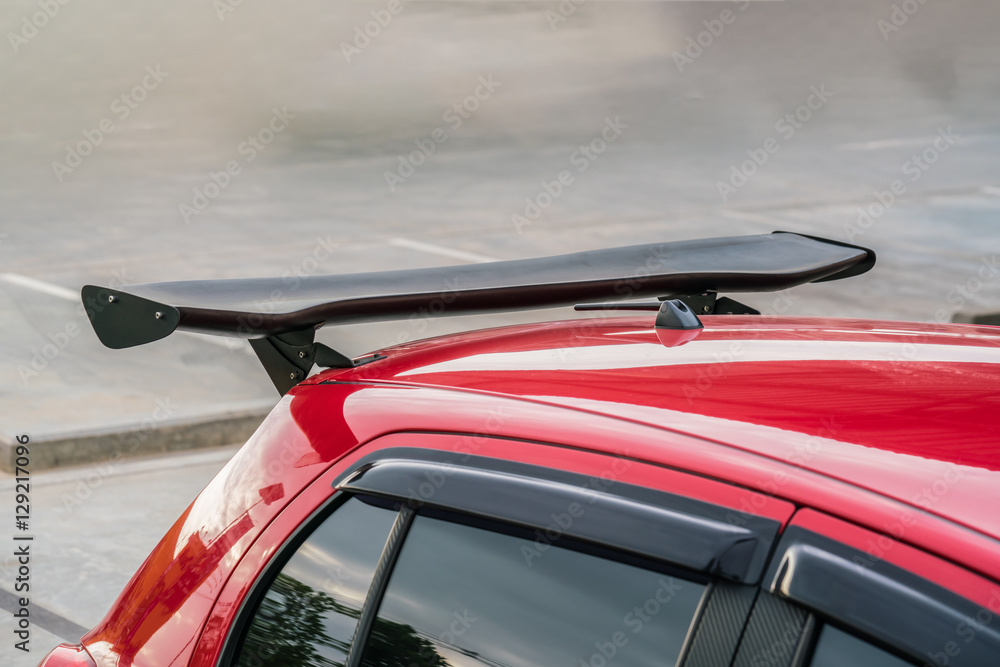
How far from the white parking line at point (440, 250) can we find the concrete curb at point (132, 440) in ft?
14.8

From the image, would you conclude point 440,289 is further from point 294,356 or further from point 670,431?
point 670,431

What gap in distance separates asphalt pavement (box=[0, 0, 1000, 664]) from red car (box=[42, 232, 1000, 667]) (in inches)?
125

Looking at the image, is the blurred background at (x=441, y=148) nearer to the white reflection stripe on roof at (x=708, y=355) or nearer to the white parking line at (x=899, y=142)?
the white parking line at (x=899, y=142)

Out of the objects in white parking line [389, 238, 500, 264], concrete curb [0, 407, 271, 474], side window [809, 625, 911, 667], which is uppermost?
white parking line [389, 238, 500, 264]

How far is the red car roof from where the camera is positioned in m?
1.34

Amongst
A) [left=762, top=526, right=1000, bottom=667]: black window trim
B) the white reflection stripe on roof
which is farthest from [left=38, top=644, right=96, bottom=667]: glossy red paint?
[left=762, top=526, right=1000, bottom=667]: black window trim

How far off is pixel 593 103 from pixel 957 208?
8356 millimetres

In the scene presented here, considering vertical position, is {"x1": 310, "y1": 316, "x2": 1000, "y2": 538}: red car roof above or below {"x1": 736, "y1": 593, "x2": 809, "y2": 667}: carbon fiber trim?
above

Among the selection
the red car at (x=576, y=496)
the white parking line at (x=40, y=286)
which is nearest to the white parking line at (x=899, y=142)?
the white parking line at (x=40, y=286)

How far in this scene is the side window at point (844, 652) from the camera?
119cm

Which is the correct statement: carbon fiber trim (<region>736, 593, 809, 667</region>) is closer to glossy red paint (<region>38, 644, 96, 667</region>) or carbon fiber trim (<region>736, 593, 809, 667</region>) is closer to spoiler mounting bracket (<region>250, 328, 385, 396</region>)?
spoiler mounting bracket (<region>250, 328, 385, 396</region>)

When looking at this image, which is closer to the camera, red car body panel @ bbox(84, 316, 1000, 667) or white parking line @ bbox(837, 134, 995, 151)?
red car body panel @ bbox(84, 316, 1000, 667)

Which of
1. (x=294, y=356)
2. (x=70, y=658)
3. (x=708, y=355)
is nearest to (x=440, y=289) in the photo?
(x=294, y=356)

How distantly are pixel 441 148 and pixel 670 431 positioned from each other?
16.2m
